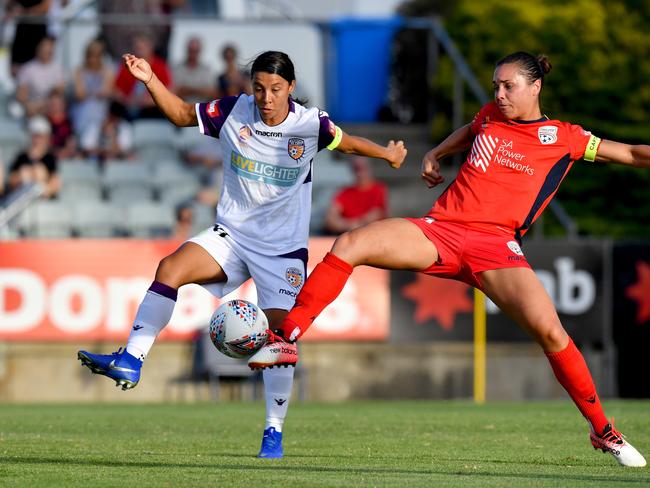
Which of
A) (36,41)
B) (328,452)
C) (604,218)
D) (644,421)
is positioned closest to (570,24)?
(604,218)

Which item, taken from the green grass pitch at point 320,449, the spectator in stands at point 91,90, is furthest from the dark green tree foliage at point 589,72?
the green grass pitch at point 320,449

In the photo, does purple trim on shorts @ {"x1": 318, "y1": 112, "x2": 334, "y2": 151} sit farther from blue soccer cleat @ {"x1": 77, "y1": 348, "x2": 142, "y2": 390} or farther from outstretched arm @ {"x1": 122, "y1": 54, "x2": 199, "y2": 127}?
blue soccer cleat @ {"x1": 77, "y1": 348, "x2": 142, "y2": 390}

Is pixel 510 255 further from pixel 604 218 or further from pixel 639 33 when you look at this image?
pixel 639 33

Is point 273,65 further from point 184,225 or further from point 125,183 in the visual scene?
point 125,183

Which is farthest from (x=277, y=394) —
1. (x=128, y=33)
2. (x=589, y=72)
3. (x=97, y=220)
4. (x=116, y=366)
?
(x=589, y=72)

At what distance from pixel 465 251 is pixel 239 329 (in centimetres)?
123

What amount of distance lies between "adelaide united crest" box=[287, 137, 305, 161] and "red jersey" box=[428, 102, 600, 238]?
969 mm

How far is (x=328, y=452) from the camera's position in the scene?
8.38m

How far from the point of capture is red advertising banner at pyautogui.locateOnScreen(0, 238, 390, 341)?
17125 mm

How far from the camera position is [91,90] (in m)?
20.3

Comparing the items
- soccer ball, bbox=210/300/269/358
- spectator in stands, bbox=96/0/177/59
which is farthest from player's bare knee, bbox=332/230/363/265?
spectator in stands, bbox=96/0/177/59

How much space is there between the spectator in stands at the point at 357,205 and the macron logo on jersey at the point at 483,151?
10498mm

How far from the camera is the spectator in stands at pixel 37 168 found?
18.8 meters

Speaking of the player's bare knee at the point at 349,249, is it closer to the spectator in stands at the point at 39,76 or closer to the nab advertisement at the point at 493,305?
the nab advertisement at the point at 493,305
